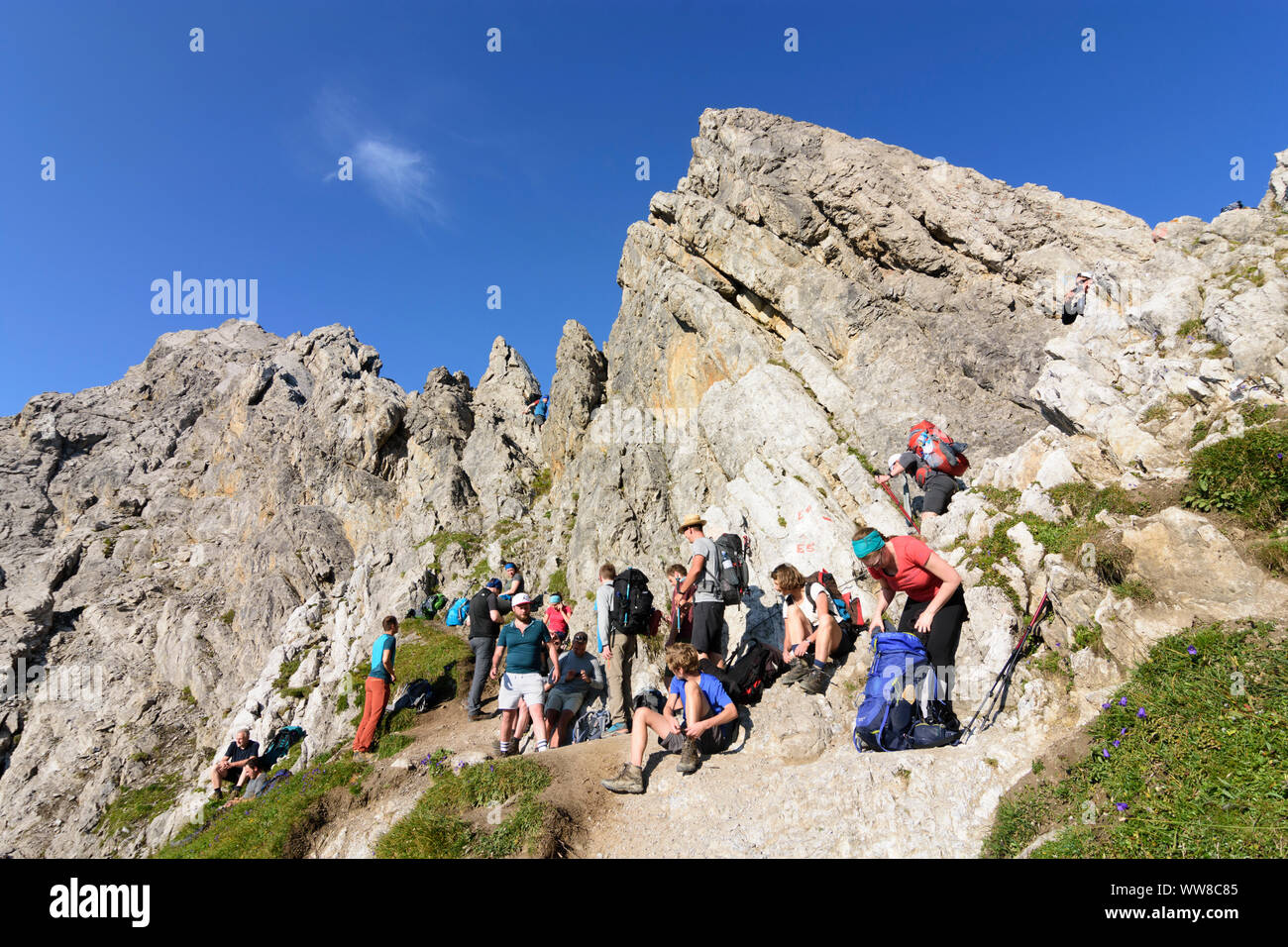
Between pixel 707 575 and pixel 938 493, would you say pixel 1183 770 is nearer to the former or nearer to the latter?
pixel 707 575

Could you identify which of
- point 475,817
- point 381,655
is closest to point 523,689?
point 475,817

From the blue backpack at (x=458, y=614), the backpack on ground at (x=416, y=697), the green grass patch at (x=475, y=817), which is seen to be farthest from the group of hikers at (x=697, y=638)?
the blue backpack at (x=458, y=614)

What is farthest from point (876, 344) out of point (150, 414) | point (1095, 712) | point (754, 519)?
point (150, 414)

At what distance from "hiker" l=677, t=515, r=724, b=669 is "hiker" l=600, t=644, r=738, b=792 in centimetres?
158

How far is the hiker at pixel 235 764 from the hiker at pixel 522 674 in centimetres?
1257

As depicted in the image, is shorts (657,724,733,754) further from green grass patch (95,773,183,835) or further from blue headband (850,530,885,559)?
green grass patch (95,773,183,835)

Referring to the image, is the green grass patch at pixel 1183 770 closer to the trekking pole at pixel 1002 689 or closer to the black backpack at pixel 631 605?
the trekking pole at pixel 1002 689

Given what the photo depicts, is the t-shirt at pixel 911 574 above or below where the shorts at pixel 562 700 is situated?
above

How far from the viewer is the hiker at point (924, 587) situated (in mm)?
8039

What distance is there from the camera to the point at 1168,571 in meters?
7.22

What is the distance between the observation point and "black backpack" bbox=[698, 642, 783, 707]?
34.7 ft

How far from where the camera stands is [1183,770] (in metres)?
5.07
